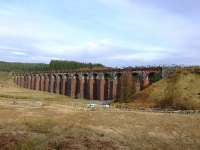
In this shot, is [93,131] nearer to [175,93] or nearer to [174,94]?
A: [174,94]

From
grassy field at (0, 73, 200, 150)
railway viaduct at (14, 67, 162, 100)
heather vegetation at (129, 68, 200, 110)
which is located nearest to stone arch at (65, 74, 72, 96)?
railway viaduct at (14, 67, 162, 100)

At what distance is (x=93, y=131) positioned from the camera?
29.7m

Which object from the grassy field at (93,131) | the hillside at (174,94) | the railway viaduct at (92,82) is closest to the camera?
the grassy field at (93,131)

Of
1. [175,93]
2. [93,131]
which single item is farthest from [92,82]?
[93,131]

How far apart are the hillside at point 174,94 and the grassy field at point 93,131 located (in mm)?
21547

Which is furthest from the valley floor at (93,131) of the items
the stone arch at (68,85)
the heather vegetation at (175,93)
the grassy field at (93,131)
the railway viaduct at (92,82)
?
the stone arch at (68,85)

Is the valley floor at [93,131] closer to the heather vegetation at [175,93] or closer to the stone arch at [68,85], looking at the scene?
the heather vegetation at [175,93]

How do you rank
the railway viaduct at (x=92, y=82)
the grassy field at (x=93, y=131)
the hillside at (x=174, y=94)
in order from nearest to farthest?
the grassy field at (x=93, y=131) → the hillside at (x=174, y=94) → the railway viaduct at (x=92, y=82)

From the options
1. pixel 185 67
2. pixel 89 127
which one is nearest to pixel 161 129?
pixel 89 127

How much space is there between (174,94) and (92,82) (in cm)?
3435

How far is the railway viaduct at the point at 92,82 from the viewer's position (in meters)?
78.0

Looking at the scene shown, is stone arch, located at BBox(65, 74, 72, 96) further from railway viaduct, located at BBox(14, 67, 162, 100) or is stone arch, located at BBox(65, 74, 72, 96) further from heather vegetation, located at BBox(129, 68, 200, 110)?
heather vegetation, located at BBox(129, 68, 200, 110)

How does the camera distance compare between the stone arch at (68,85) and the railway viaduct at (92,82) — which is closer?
the railway viaduct at (92,82)

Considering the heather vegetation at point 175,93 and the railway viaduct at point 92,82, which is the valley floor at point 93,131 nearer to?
the heather vegetation at point 175,93
